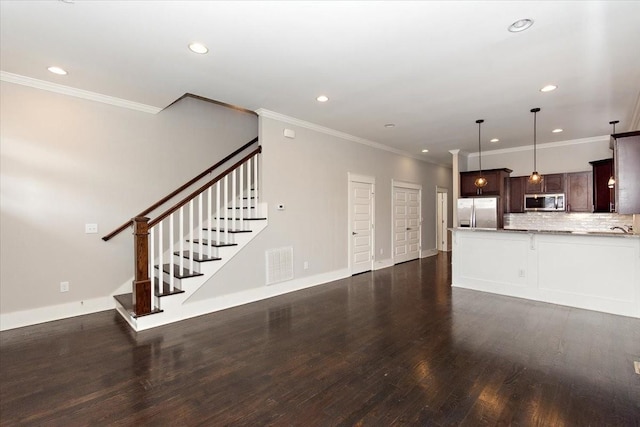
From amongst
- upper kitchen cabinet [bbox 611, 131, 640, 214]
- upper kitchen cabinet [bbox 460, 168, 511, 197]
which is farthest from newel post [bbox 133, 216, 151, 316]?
upper kitchen cabinet [bbox 460, 168, 511, 197]

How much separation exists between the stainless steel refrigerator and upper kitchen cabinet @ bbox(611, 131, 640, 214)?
371 centimetres

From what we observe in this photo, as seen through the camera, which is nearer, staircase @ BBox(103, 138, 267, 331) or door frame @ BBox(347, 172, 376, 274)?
staircase @ BBox(103, 138, 267, 331)

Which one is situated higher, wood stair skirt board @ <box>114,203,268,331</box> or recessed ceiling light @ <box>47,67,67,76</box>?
recessed ceiling light @ <box>47,67,67,76</box>

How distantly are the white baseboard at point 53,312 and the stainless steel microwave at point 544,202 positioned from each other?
8.60 m

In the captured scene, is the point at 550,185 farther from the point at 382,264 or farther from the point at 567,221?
the point at 382,264

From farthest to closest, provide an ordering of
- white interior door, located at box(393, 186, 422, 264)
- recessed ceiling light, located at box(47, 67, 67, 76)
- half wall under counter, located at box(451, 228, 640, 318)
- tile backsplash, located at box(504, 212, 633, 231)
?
white interior door, located at box(393, 186, 422, 264) → tile backsplash, located at box(504, 212, 633, 231) → half wall under counter, located at box(451, 228, 640, 318) → recessed ceiling light, located at box(47, 67, 67, 76)

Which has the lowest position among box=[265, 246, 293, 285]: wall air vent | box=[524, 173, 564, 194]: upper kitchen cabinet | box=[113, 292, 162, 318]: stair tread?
box=[113, 292, 162, 318]: stair tread

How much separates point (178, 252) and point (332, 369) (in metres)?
3.26

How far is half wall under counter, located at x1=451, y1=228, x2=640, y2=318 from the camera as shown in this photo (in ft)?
13.0

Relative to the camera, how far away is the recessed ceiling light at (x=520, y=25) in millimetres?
2469

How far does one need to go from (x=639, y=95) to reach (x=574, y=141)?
319 centimetres

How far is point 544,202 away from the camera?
22.8 feet

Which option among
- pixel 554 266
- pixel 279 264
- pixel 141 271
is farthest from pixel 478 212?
pixel 141 271

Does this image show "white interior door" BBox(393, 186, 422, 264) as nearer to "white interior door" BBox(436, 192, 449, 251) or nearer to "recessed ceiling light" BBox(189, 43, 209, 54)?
"white interior door" BBox(436, 192, 449, 251)
